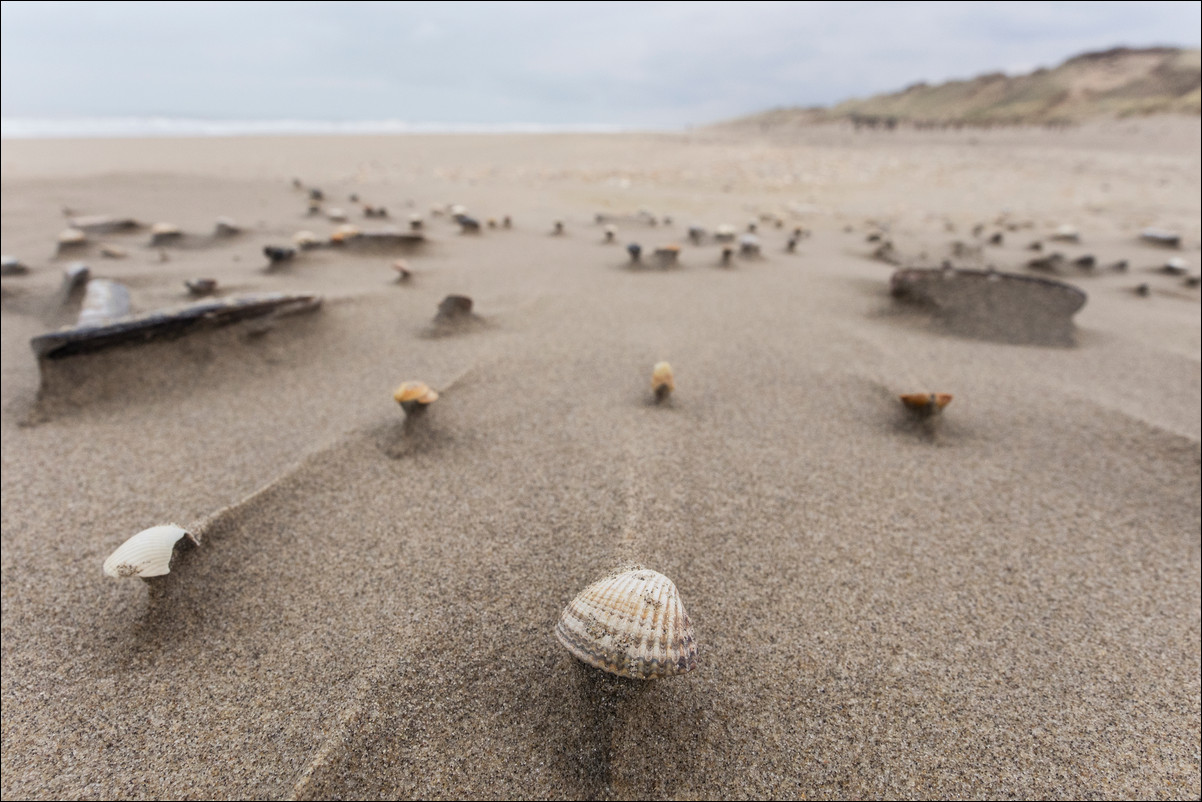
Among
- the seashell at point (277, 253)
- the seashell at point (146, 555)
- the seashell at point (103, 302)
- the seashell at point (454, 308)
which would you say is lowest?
the seashell at point (146, 555)

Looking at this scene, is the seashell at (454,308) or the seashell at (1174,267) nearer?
the seashell at (454,308)

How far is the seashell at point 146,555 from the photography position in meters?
1.22

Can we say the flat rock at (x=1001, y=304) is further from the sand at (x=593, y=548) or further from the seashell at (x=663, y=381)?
the seashell at (x=663, y=381)

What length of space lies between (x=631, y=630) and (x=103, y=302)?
3.13 metres

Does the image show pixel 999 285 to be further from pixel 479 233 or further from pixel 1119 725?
pixel 479 233

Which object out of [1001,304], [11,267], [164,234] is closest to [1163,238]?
[1001,304]

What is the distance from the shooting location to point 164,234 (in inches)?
163

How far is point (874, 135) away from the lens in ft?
56.5

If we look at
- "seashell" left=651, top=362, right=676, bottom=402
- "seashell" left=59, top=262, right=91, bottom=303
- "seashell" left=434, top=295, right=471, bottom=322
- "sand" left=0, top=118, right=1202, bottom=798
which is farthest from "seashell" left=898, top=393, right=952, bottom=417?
"seashell" left=59, top=262, right=91, bottom=303

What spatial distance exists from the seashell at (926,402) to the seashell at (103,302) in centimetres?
334

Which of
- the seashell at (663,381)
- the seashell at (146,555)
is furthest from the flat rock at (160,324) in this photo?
the seashell at (663,381)

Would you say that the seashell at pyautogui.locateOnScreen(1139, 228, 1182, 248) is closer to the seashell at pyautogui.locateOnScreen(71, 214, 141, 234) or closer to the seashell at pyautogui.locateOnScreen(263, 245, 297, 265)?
the seashell at pyautogui.locateOnScreen(263, 245, 297, 265)

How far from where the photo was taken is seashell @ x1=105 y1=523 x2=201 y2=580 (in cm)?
122

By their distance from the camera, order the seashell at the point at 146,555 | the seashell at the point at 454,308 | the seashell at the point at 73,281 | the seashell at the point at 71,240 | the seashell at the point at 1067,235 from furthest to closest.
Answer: the seashell at the point at 1067,235 → the seashell at the point at 71,240 → the seashell at the point at 73,281 → the seashell at the point at 454,308 → the seashell at the point at 146,555
